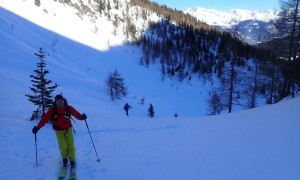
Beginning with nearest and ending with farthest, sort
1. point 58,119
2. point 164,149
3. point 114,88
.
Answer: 1. point 58,119
2. point 164,149
3. point 114,88

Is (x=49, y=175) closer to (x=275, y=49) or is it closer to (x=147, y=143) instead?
(x=147, y=143)

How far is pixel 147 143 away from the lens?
35.9 ft

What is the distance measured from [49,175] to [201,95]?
70.9 metres

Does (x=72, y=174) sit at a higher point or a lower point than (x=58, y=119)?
lower

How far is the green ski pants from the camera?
7.74 meters

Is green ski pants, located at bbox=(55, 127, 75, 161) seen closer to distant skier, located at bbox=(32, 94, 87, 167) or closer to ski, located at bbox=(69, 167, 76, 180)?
distant skier, located at bbox=(32, 94, 87, 167)

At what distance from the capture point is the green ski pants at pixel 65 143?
774 centimetres

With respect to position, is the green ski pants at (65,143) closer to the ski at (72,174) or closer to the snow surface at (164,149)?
the ski at (72,174)

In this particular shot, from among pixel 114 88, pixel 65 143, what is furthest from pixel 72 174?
pixel 114 88

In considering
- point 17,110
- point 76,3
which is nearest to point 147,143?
point 17,110

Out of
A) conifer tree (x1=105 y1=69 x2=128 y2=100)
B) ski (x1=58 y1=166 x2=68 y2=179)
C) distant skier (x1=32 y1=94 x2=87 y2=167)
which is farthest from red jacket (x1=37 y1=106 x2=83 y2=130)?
conifer tree (x1=105 y1=69 x2=128 y2=100)

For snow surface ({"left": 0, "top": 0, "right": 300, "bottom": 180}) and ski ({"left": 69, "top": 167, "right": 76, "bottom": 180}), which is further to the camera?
snow surface ({"left": 0, "top": 0, "right": 300, "bottom": 180})

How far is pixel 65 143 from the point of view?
777cm

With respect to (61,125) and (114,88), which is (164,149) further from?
(114,88)
